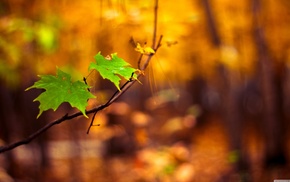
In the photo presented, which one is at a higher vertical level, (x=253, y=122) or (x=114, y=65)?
(x=114, y=65)

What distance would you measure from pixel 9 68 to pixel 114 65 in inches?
121

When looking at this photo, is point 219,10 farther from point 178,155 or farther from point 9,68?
point 9,68

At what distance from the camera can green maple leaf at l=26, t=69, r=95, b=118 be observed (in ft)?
4.85

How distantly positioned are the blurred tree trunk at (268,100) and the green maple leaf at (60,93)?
5002mm

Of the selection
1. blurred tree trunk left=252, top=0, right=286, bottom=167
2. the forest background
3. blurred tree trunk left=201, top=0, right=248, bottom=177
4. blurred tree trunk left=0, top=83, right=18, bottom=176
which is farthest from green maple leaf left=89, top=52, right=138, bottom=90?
blurred tree trunk left=0, top=83, right=18, bottom=176

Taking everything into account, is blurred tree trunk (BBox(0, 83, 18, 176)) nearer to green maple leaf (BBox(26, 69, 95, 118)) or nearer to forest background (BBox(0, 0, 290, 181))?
forest background (BBox(0, 0, 290, 181))

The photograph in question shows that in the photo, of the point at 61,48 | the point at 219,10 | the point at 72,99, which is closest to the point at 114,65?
the point at 72,99

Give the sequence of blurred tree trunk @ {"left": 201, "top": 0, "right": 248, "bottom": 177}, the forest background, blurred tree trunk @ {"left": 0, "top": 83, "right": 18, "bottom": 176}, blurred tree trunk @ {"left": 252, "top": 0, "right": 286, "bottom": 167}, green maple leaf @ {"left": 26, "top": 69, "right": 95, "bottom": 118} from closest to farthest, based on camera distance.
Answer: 1. green maple leaf @ {"left": 26, "top": 69, "right": 95, "bottom": 118}
2. the forest background
3. blurred tree trunk @ {"left": 201, "top": 0, "right": 248, "bottom": 177}
4. blurred tree trunk @ {"left": 252, "top": 0, "right": 286, "bottom": 167}
5. blurred tree trunk @ {"left": 0, "top": 83, "right": 18, "bottom": 176}

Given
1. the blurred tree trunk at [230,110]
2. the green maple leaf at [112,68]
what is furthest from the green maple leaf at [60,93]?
the blurred tree trunk at [230,110]

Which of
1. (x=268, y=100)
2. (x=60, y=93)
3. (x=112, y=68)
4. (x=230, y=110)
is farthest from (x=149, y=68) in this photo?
(x=268, y=100)

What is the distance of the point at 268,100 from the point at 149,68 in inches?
201

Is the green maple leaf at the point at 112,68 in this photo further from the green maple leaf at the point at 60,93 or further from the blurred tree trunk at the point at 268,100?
the blurred tree trunk at the point at 268,100

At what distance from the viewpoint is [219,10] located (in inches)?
348

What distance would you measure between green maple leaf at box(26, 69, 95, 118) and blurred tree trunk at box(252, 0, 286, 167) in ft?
16.4
